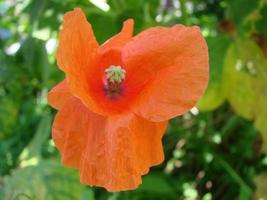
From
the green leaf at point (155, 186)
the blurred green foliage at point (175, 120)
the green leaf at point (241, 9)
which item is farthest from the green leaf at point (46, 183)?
the green leaf at point (241, 9)

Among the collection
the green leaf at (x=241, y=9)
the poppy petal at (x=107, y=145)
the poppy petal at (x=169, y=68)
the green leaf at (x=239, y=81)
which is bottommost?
the green leaf at (x=239, y=81)

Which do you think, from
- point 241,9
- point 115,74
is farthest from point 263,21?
point 115,74

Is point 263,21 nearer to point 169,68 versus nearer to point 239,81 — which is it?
point 239,81

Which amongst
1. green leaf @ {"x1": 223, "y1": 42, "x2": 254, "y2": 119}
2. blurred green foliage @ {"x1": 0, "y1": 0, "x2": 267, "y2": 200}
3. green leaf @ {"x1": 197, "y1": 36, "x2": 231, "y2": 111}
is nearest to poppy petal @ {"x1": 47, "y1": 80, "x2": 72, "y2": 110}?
blurred green foliage @ {"x1": 0, "y1": 0, "x2": 267, "y2": 200}

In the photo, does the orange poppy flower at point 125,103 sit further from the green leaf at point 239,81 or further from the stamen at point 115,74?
the green leaf at point 239,81

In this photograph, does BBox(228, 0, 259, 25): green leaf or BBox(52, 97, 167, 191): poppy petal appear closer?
BBox(52, 97, 167, 191): poppy petal

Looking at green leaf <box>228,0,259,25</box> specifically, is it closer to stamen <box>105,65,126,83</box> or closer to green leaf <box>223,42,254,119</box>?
green leaf <box>223,42,254,119</box>
